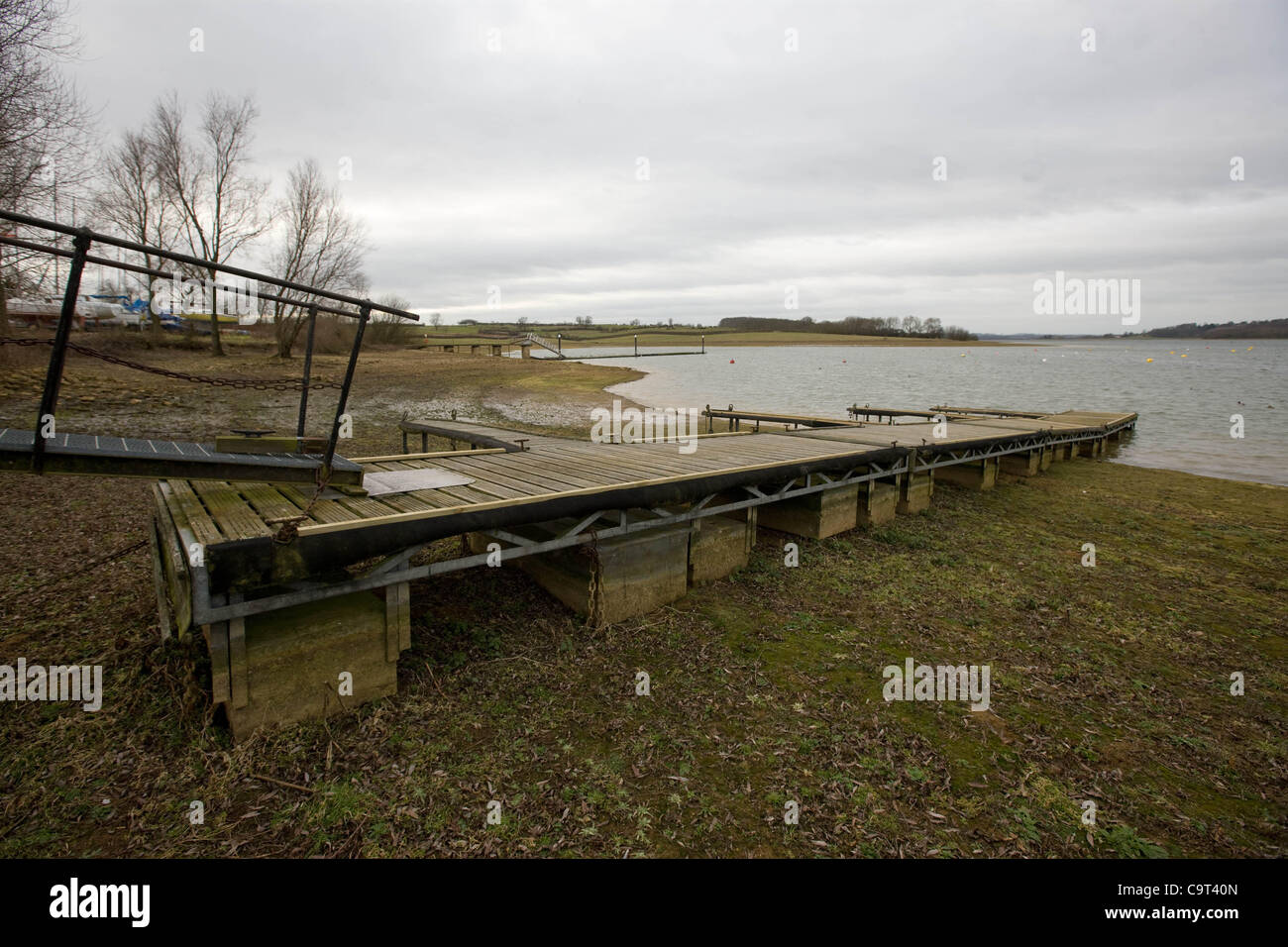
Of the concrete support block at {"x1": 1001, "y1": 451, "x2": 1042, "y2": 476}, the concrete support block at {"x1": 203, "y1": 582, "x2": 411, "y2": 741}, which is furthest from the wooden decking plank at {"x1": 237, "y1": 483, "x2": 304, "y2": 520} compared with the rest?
the concrete support block at {"x1": 1001, "y1": 451, "x2": 1042, "y2": 476}

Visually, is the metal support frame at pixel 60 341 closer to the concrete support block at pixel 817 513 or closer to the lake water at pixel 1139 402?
the concrete support block at pixel 817 513

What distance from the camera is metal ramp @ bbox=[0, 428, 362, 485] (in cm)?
Answer: 426

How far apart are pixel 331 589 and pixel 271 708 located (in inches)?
36.8

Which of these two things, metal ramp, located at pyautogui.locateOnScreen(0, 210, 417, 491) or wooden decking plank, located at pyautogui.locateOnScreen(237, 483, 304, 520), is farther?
wooden decking plank, located at pyautogui.locateOnScreen(237, 483, 304, 520)

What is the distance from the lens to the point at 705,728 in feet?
16.4

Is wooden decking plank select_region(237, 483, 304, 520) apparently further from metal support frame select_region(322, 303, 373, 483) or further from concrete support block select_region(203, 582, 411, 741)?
concrete support block select_region(203, 582, 411, 741)

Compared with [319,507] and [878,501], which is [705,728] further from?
[878,501]

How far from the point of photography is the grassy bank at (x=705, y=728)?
384 centimetres

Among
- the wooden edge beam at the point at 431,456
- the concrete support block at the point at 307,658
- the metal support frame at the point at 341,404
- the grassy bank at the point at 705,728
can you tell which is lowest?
the grassy bank at the point at 705,728

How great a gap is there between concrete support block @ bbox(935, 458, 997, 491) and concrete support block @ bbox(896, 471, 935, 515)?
2575 millimetres

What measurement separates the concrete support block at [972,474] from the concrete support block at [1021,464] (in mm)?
2364

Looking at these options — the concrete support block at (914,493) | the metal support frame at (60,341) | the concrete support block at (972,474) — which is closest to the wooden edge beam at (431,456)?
the metal support frame at (60,341)

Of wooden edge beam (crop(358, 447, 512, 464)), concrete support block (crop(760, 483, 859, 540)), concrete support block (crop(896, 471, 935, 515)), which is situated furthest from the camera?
concrete support block (crop(896, 471, 935, 515))

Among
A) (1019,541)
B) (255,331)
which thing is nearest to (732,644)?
(1019,541)
